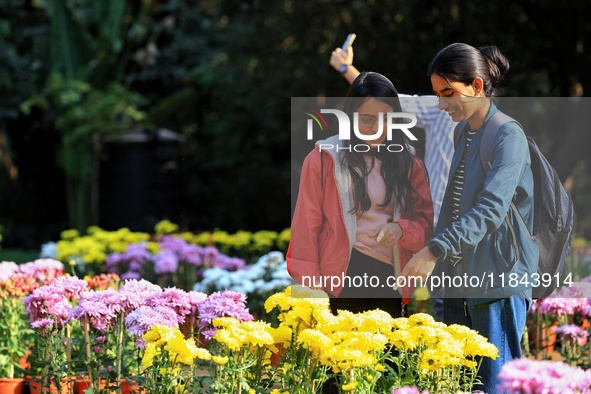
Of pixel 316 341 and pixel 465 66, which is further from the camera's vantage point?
pixel 465 66

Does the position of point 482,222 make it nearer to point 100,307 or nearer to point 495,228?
point 495,228

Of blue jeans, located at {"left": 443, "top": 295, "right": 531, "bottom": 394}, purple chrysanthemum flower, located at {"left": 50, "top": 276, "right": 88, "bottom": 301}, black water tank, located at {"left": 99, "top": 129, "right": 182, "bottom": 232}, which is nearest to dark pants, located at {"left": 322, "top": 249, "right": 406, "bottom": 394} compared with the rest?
blue jeans, located at {"left": 443, "top": 295, "right": 531, "bottom": 394}

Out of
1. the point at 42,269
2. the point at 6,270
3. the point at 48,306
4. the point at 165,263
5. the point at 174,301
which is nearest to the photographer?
the point at 174,301

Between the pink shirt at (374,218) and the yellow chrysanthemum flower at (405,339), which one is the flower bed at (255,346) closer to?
the yellow chrysanthemum flower at (405,339)

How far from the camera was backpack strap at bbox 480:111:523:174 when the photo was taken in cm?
312

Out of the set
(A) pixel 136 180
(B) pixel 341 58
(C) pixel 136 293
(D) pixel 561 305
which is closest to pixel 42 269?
(C) pixel 136 293

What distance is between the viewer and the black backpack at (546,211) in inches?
123

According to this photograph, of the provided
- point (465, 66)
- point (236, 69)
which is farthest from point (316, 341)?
point (236, 69)

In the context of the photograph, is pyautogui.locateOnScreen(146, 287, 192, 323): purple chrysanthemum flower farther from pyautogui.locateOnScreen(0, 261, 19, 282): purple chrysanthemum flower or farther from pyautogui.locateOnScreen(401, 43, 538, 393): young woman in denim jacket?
pyautogui.locateOnScreen(0, 261, 19, 282): purple chrysanthemum flower

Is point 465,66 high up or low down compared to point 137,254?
up

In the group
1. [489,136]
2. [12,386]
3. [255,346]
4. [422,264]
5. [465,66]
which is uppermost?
[465,66]

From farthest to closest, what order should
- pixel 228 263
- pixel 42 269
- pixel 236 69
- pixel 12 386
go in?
pixel 236 69 < pixel 228 263 < pixel 42 269 < pixel 12 386

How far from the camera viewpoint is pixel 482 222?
120 inches

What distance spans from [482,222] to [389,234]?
1.11ft
